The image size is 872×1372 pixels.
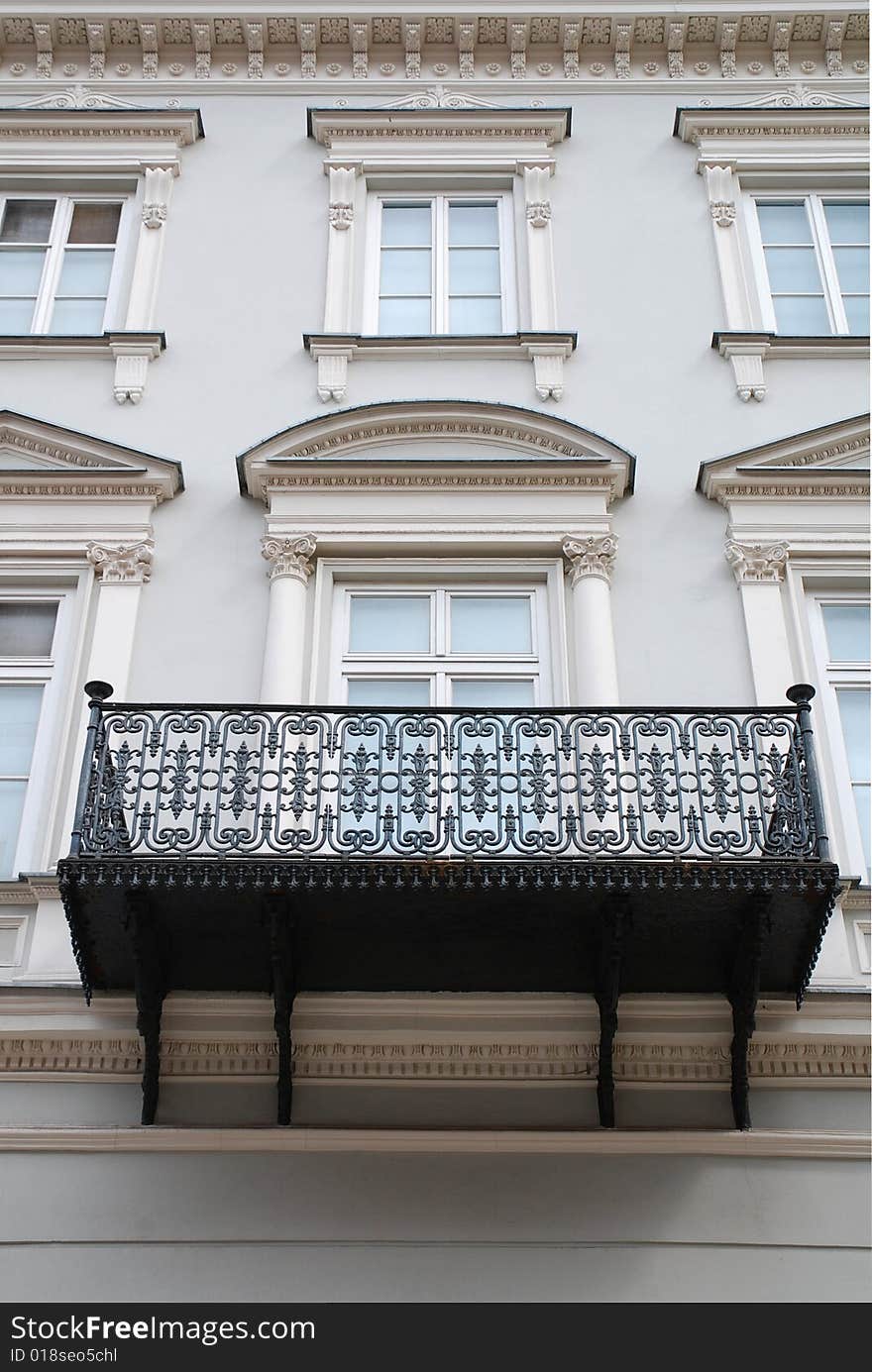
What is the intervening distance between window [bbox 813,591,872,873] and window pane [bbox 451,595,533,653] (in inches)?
78.8

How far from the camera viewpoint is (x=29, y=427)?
11172 millimetres

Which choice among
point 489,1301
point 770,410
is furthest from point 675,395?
point 489,1301

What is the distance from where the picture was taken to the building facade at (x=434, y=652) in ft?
26.0

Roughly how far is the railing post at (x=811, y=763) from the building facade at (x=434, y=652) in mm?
25

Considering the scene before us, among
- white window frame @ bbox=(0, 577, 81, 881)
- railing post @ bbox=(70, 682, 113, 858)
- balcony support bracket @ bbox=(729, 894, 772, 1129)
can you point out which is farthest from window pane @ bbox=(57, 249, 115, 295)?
balcony support bracket @ bbox=(729, 894, 772, 1129)

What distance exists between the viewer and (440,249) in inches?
509

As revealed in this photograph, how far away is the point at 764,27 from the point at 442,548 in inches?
273

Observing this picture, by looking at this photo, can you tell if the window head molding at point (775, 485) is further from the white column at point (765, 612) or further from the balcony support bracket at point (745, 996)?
the balcony support bracket at point (745, 996)

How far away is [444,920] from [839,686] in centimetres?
355

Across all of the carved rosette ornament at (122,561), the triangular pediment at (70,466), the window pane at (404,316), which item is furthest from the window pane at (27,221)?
the carved rosette ornament at (122,561)

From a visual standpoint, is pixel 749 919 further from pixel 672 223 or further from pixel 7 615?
pixel 672 223

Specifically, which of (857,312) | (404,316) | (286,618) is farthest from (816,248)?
(286,618)

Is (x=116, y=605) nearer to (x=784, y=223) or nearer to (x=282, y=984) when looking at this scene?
(x=282, y=984)
